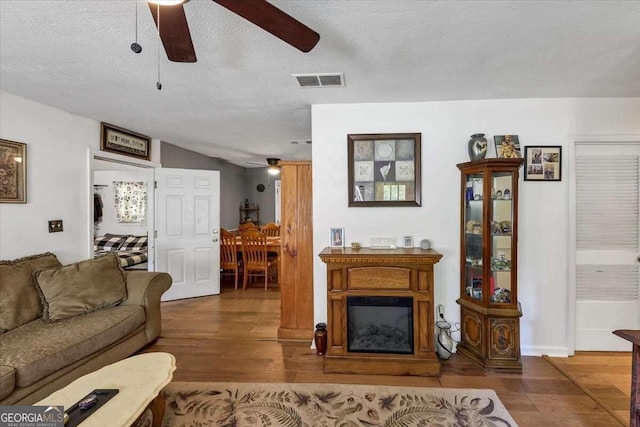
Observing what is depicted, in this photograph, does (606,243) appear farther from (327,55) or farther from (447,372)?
(327,55)

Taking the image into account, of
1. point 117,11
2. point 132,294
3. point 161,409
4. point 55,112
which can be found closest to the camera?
Answer: point 117,11

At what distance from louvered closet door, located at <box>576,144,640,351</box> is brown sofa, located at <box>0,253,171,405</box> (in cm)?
405

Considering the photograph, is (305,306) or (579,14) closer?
(579,14)

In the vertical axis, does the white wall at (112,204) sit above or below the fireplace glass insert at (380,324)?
above

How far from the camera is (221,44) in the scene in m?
1.86

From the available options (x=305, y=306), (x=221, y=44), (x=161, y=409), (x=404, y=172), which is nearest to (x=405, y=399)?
(x=305, y=306)

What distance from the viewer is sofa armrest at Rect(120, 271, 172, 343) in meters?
2.81

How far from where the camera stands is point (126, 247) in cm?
550

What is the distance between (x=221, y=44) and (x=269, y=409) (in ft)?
7.74

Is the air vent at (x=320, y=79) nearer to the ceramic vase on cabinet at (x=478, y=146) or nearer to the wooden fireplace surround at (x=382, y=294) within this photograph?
the ceramic vase on cabinet at (x=478, y=146)

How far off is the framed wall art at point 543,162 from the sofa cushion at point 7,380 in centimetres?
400

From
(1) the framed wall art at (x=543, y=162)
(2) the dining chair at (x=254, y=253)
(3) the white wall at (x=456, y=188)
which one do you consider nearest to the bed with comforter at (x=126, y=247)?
(2) the dining chair at (x=254, y=253)

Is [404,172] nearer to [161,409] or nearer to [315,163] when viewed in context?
[315,163]

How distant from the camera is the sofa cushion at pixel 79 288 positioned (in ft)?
7.81
